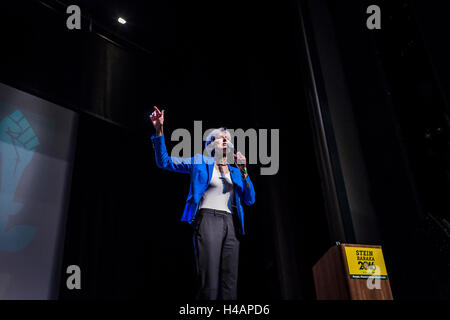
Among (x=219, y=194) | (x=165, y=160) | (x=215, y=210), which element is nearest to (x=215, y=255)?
(x=215, y=210)

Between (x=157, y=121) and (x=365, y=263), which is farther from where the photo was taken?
(x=157, y=121)

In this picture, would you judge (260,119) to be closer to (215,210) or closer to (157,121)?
(157,121)

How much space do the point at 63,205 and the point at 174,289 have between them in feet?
3.97

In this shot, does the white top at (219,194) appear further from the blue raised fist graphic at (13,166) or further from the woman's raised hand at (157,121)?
the blue raised fist graphic at (13,166)

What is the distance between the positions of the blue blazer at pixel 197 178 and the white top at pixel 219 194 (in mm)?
24

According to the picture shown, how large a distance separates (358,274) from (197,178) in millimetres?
954

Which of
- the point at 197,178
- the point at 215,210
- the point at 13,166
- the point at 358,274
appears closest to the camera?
the point at 358,274

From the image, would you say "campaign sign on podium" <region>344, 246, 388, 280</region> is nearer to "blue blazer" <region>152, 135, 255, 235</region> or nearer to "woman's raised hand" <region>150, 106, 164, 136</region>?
"blue blazer" <region>152, 135, 255, 235</region>

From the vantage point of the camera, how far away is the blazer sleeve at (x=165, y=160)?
2111 mm

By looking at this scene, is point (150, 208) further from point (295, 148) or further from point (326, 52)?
point (326, 52)

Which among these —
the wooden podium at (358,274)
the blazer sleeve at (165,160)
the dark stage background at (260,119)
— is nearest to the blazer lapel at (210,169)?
the blazer sleeve at (165,160)

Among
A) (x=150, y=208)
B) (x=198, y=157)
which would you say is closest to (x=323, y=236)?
(x=198, y=157)

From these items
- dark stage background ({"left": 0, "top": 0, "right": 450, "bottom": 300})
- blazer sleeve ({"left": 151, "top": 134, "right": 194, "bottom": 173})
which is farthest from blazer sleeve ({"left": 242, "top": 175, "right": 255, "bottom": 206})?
dark stage background ({"left": 0, "top": 0, "right": 450, "bottom": 300})

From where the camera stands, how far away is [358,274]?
1773mm
